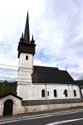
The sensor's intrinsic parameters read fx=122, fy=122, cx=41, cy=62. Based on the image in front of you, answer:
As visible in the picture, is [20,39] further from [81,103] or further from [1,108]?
[81,103]

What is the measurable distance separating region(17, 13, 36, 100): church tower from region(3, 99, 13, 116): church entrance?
5831 millimetres

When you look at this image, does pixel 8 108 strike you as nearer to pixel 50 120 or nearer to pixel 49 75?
pixel 50 120

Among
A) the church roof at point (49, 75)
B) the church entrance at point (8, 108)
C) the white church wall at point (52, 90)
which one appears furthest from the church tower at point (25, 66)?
the church entrance at point (8, 108)

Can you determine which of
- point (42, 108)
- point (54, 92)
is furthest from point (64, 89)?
point (42, 108)

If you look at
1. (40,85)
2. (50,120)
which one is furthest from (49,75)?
(50,120)

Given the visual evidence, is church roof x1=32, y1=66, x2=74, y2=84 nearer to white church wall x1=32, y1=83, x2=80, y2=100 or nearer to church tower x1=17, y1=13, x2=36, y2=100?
white church wall x1=32, y1=83, x2=80, y2=100

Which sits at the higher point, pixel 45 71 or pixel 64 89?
pixel 45 71

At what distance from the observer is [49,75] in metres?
33.6

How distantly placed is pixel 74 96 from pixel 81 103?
6848 mm

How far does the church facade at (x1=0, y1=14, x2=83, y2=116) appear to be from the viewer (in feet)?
79.4

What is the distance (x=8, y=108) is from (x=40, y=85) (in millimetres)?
10352

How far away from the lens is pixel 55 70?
1454 inches

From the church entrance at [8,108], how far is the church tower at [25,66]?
5831 millimetres

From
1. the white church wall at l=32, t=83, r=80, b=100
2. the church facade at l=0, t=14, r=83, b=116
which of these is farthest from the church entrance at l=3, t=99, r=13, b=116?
the white church wall at l=32, t=83, r=80, b=100
